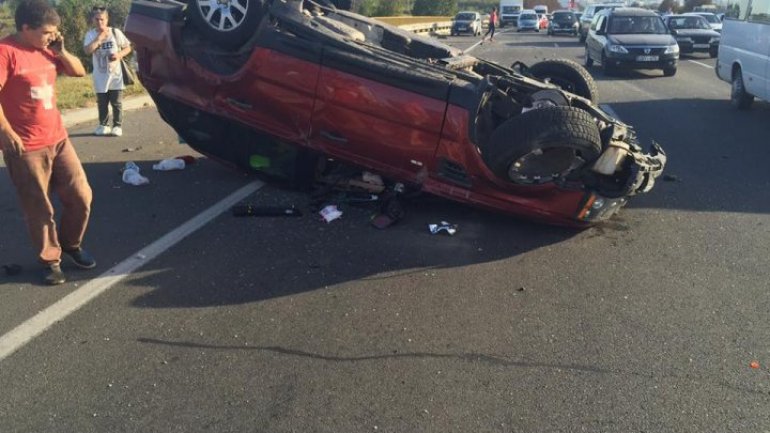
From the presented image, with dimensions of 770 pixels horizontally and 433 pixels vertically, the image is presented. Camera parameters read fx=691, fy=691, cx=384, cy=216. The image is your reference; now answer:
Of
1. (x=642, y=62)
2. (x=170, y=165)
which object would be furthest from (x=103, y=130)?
(x=642, y=62)

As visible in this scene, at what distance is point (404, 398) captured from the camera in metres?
Result: 3.33

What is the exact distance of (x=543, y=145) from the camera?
15.9ft

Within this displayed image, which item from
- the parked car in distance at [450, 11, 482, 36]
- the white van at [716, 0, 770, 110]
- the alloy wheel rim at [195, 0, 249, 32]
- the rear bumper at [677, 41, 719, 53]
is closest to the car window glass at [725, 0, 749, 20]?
the white van at [716, 0, 770, 110]

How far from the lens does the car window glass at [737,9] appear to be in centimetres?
1184

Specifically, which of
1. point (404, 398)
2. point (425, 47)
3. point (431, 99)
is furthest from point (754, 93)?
point (404, 398)

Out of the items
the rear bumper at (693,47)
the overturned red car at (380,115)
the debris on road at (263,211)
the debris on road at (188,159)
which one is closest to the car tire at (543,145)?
the overturned red car at (380,115)

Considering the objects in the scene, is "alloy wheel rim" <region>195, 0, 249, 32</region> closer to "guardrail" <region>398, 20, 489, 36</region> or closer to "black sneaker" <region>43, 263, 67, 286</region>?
"black sneaker" <region>43, 263, 67, 286</region>

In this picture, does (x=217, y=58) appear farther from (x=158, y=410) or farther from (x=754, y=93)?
(x=754, y=93)

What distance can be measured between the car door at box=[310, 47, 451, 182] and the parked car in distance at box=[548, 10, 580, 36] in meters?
37.9

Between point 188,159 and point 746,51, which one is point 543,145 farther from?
point 746,51

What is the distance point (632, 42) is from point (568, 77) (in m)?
11.1

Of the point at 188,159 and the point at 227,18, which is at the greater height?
the point at 227,18

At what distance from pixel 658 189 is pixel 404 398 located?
4.65 m

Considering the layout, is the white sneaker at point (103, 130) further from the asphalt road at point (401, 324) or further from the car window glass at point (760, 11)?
the car window glass at point (760, 11)
